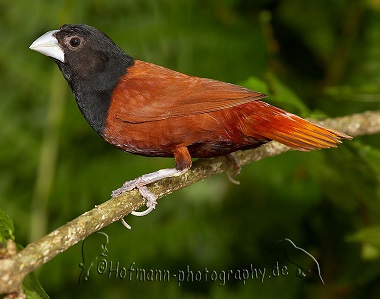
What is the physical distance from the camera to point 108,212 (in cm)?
222

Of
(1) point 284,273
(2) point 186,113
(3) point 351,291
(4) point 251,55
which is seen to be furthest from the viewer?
(4) point 251,55

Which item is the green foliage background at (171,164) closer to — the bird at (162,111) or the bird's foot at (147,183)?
the bird at (162,111)

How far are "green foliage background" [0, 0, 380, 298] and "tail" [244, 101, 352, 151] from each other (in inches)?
48.2

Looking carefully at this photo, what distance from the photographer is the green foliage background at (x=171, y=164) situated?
4043mm

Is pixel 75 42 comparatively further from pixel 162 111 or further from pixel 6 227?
pixel 6 227

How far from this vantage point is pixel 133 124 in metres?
2.75

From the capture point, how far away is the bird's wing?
273 cm

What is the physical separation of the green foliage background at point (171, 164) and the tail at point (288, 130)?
4.02ft

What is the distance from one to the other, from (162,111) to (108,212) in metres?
0.67

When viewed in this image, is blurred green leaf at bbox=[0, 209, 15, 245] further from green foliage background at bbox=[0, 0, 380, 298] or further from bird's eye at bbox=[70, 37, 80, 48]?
green foliage background at bbox=[0, 0, 380, 298]

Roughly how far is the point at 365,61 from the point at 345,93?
1556 mm

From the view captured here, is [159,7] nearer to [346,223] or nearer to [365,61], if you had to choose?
[365,61]

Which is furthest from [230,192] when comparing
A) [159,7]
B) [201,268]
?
[159,7]

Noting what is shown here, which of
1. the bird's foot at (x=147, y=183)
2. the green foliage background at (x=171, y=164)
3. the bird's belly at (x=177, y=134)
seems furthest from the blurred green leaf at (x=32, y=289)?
the green foliage background at (x=171, y=164)
